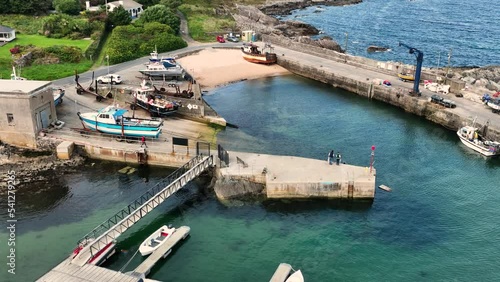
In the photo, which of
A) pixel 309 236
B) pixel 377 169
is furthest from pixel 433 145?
pixel 309 236

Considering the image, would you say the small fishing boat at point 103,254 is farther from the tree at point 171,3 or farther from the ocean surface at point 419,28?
the tree at point 171,3

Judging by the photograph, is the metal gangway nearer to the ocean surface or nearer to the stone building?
the stone building

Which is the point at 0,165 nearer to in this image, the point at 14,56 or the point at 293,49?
the point at 14,56

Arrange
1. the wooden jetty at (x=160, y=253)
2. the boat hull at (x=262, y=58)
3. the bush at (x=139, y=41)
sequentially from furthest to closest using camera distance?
the boat hull at (x=262, y=58) → the bush at (x=139, y=41) → the wooden jetty at (x=160, y=253)

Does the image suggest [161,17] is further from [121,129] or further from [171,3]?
[121,129]

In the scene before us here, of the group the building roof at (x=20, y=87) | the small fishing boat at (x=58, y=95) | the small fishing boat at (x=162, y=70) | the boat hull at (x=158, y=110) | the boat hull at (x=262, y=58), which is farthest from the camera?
the boat hull at (x=262, y=58)

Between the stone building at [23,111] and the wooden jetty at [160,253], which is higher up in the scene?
the stone building at [23,111]

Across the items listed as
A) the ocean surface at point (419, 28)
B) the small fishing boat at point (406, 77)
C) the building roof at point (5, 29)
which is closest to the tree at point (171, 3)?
the ocean surface at point (419, 28)
